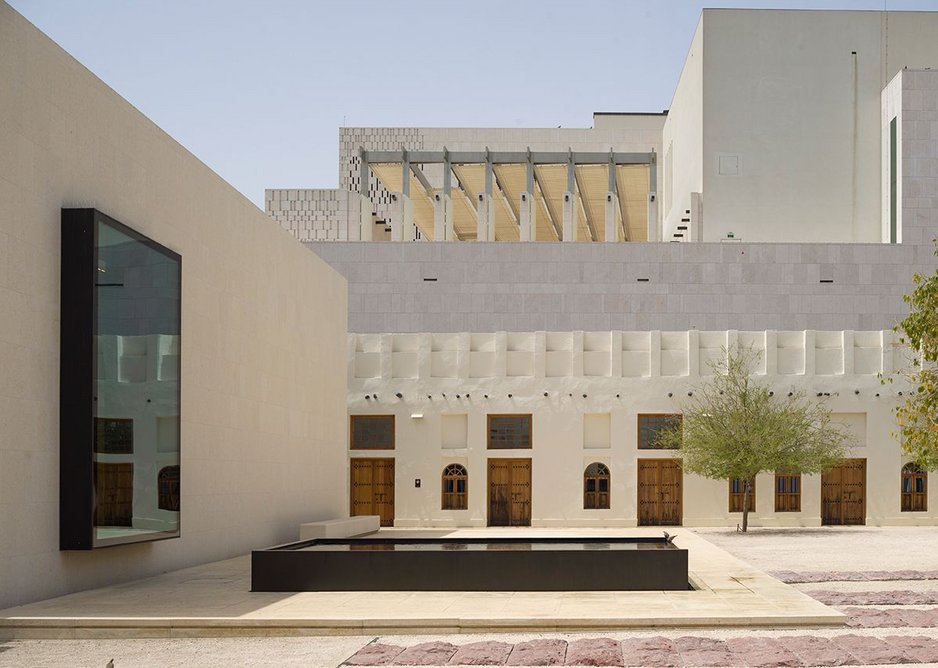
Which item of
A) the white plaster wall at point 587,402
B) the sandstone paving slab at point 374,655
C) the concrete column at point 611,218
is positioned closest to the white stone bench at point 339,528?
the white plaster wall at point 587,402

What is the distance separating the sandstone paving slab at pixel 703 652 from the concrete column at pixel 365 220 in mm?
39019

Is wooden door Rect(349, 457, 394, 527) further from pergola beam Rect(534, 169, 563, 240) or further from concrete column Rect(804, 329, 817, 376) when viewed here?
pergola beam Rect(534, 169, 563, 240)

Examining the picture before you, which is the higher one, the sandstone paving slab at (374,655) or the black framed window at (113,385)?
the black framed window at (113,385)

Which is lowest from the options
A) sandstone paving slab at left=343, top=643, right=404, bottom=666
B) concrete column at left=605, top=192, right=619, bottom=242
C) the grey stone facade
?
sandstone paving slab at left=343, top=643, right=404, bottom=666

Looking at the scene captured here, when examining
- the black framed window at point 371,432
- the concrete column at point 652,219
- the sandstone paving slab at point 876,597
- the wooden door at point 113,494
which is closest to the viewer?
the wooden door at point 113,494

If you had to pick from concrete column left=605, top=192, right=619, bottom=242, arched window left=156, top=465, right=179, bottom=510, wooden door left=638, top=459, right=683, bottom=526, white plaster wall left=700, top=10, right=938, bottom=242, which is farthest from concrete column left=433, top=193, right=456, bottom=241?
arched window left=156, top=465, right=179, bottom=510

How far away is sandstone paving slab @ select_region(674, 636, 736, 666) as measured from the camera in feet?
37.8

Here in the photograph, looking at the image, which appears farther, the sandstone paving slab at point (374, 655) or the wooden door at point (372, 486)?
the wooden door at point (372, 486)

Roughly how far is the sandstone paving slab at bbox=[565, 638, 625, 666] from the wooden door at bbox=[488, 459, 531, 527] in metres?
22.4

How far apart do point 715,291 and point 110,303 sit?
3203cm

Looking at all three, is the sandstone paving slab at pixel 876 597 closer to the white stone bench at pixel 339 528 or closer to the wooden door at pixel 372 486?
the white stone bench at pixel 339 528

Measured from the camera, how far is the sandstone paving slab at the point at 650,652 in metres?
11.6

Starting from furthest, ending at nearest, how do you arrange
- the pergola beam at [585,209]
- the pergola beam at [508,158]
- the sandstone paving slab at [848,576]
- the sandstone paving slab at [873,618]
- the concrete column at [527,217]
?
the pergola beam at [585,209]
the pergola beam at [508,158]
the concrete column at [527,217]
the sandstone paving slab at [848,576]
the sandstone paving slab at [873,618]

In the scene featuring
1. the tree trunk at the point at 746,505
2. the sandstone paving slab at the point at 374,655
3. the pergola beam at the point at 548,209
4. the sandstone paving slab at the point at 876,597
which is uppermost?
the pergola beam at the point at 548,209
